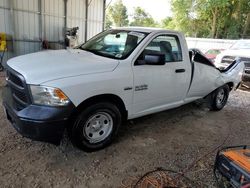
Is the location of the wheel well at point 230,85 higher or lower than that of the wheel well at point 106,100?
lower

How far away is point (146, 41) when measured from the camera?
12.0ft

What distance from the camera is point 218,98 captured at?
5.67m

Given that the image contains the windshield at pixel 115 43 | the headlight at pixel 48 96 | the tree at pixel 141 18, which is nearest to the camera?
the headlight at pixel 48 96

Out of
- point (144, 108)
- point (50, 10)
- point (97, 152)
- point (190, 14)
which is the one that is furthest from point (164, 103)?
point (190, 14)

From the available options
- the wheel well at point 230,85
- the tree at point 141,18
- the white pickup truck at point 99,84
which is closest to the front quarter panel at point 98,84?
the white pickup truck at point 99,84

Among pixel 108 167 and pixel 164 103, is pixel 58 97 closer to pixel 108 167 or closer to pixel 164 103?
pixel 108 167

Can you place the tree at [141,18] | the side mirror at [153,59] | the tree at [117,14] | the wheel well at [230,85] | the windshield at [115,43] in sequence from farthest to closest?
the tree at [141,18] < the tree at [117,14] < the wheel well at [230,85] < the windshield at [115,43] < the side mirror at [153,59]

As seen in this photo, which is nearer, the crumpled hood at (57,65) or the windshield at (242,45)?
the crumpled hood at (57,65)

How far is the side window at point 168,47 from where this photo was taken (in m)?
3.85

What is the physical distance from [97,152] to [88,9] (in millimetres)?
11056

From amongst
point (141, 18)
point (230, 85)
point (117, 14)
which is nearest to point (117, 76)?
point (230, 85)

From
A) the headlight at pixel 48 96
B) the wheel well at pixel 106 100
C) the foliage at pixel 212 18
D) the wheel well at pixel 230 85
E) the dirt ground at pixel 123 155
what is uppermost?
the foliage at pixel 212 18

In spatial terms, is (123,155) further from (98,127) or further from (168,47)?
(168,47)

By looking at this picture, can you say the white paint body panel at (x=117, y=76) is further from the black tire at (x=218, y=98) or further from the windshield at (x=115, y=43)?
the black tire at (x=218, y=98)
